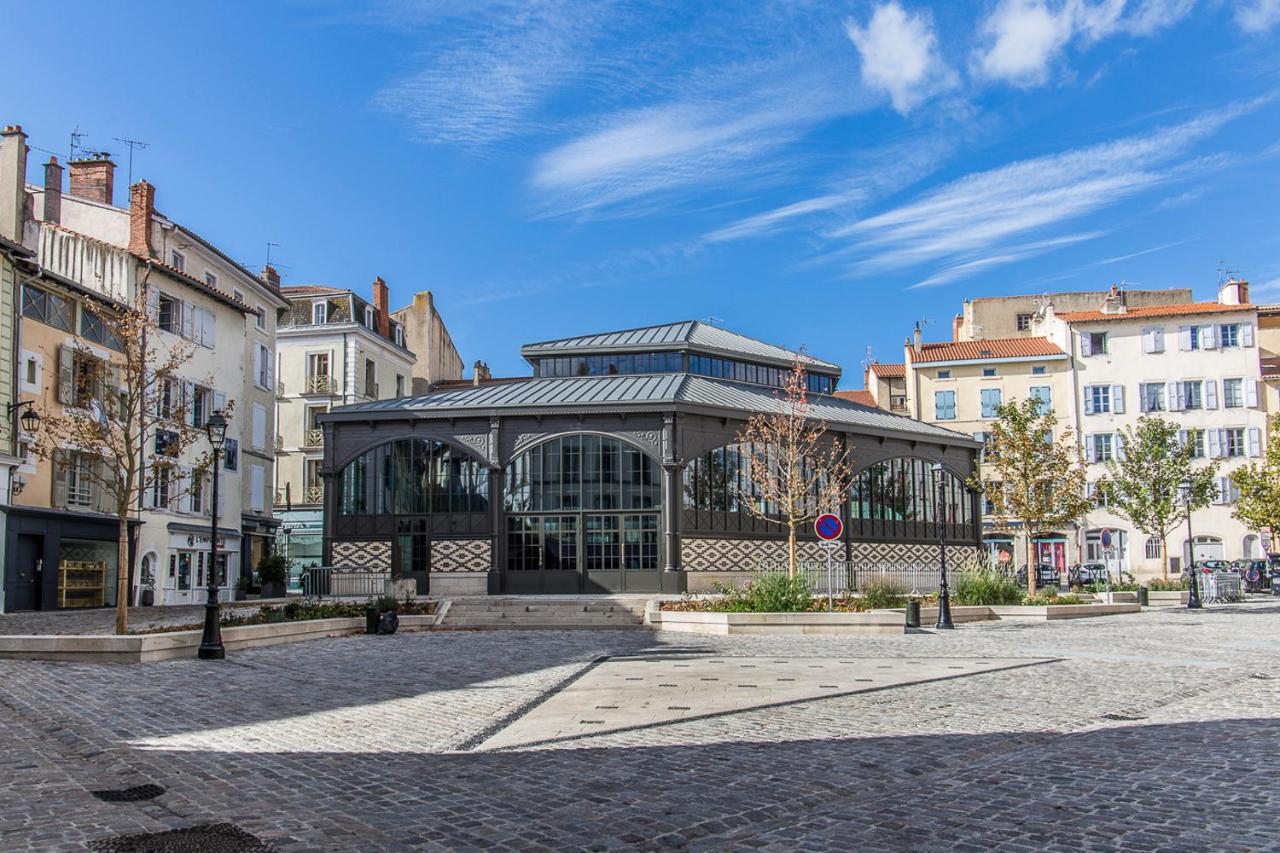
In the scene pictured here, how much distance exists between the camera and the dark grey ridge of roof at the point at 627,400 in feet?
110

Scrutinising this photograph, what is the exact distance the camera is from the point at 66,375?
29.2m

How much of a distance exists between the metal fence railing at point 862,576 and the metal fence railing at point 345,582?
35.9 feet

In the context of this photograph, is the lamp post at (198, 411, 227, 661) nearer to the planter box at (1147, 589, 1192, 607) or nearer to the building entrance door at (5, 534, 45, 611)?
the building entrance door at (5, 534, 45, 611)

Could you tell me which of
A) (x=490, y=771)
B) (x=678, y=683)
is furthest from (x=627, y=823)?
(x=678, y=683)

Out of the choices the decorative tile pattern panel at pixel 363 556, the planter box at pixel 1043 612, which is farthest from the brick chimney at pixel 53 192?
the planter box at pixel 1043 612

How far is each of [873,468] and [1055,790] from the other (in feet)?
99.3

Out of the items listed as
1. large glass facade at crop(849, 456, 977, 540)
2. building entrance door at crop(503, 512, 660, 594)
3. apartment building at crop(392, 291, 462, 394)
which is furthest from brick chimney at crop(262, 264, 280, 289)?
large glass facade at crop(849, 456, 977, 540)

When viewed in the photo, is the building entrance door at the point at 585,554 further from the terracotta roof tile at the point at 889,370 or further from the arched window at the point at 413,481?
the terracotta roof tile at the point at 889,370

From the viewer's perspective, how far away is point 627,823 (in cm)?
654

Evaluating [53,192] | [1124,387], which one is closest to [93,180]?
[53,192]

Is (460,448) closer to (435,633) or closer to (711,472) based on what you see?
(711,472)

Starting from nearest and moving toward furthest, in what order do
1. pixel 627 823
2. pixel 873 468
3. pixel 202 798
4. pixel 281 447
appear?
1. pixel 627 823
2. pixel 202 798
3. pixel 873 468
4. pixel 281 447

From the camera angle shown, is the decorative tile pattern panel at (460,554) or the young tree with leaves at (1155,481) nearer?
the decorative tile pattern panel at (460,554)

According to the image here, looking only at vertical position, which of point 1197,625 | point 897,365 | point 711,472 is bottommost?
point 1197,625
